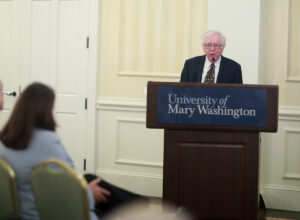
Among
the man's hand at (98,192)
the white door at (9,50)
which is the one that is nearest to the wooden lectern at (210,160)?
the man's hand at (98,192)

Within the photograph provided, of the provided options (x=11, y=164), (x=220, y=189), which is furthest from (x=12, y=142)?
(x=220, y=189)

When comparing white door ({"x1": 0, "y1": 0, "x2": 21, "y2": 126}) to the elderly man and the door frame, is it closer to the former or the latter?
the door frame

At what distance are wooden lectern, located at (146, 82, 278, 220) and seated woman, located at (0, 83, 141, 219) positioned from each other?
36.2 inches

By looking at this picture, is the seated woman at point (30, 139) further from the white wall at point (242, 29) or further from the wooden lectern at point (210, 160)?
the white wall at point (242, 29)

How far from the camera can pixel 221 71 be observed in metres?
3.94

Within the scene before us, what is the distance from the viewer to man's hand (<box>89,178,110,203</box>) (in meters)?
2.39

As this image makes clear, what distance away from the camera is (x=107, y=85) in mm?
5590

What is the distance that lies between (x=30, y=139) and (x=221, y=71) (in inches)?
82.0

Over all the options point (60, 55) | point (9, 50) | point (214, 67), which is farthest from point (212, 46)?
point (9, 50)

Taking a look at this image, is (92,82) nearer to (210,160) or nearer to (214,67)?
(214,67)

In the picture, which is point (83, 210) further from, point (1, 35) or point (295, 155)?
point (1, 35)

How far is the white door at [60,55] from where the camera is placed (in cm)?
568

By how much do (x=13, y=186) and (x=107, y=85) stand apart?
11.2 feet

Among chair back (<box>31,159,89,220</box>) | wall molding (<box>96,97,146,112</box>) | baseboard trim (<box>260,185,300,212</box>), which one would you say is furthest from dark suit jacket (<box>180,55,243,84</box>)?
chair back (<box>31,159,89,220</box>)
